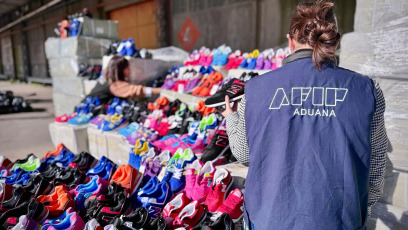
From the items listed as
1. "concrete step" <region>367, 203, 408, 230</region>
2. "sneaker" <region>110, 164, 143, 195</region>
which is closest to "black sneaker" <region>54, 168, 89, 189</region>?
"sneaker" <region>110, 164, 143, 195</region>

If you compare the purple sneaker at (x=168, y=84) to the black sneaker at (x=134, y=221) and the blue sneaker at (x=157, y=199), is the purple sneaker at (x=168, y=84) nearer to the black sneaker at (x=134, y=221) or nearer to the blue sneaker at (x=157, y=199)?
the blue sneaker at (x=157, y=199)

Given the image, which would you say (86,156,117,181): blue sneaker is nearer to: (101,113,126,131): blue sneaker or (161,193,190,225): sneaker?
(161,193,190,225): sneaker

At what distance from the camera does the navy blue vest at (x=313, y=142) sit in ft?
3.08

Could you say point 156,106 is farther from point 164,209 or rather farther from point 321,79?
point 321,79

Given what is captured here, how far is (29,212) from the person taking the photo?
1723mm

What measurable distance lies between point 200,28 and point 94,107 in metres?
4.83

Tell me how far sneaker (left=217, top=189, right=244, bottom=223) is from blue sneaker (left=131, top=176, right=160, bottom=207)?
1.76 feet

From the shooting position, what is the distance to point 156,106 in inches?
160

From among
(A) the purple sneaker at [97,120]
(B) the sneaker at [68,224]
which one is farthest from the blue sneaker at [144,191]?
(A) the purple sneaker at [97,120]

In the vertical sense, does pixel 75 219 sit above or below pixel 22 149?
above

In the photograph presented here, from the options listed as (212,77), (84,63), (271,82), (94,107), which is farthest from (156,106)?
(271,82)

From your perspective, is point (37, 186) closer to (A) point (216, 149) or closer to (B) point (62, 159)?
(B) point (62, 159)

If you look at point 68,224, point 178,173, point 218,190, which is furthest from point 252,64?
point 68,224

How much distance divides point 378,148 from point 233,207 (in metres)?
0.98
